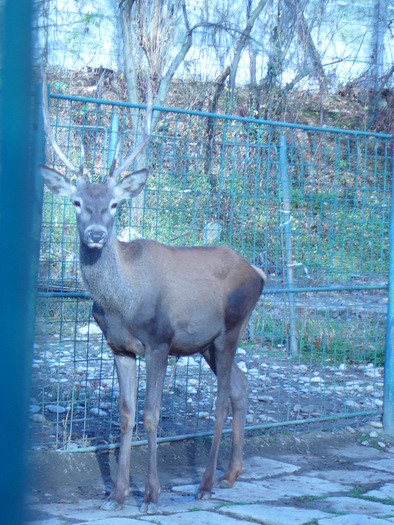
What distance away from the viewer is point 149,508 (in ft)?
17.2

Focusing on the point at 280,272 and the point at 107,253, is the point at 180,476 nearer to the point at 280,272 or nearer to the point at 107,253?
the point at 107,253

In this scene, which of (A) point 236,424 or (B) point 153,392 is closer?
(B) point 153,392

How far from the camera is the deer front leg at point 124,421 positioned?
5391mm

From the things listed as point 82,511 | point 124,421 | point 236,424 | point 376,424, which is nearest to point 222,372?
point 236,424

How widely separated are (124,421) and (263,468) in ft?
4.68

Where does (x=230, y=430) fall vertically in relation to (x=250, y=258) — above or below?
below

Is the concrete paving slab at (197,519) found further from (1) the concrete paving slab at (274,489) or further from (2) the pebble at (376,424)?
(2) the pebble at (376,424)

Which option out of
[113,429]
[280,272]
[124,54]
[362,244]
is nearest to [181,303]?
[113,429]

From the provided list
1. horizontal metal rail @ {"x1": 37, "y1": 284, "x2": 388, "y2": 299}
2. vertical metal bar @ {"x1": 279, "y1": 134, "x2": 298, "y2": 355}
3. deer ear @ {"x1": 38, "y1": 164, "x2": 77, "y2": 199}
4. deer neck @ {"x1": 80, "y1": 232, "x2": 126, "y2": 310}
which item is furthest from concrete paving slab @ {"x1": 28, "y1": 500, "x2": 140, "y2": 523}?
vertical metal bar @ {"x1": 279, "y1": 134, "x2": 298, "y2": 355}

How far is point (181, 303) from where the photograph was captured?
5.92 meters

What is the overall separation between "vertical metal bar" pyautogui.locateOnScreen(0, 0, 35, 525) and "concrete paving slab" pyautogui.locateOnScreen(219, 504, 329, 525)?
359 centimetres

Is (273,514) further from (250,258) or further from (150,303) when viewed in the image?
(250,258)

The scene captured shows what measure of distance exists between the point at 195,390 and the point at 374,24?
1328 centimetres

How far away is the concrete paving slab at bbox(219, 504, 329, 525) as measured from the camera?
16.1ft
